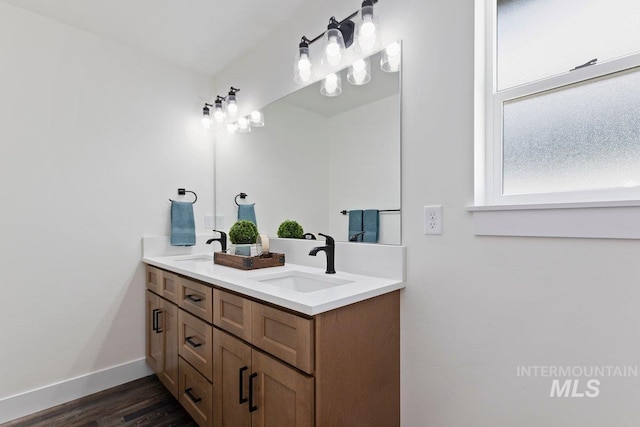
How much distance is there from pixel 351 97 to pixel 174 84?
162 centimetres

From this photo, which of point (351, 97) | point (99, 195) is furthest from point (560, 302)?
point (99, 195)

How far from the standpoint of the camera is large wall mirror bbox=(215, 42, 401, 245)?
1.48 meters

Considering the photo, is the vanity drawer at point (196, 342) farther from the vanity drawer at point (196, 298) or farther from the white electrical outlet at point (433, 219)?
the white electrical outlet at point (433, 219)

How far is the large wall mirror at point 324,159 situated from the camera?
148 cm

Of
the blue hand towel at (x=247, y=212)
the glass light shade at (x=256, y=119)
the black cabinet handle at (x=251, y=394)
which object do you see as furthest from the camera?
the blue hand towel at (x=247, y=212)

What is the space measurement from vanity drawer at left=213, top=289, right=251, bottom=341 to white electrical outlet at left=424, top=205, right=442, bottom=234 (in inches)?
31.3

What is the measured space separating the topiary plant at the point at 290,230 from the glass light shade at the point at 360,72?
89 cm

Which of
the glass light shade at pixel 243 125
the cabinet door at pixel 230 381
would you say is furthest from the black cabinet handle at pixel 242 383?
the glass light shade at pixel 243 125

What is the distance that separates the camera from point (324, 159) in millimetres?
Result: 1805

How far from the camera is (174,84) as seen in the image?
2.50 metres

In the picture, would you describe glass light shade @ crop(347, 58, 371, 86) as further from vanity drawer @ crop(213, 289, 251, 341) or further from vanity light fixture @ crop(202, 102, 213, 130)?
vanity light fixture @ crop(202, 102, 213, 130)

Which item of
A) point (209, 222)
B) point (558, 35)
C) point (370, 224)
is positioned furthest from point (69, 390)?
point (558, 35)

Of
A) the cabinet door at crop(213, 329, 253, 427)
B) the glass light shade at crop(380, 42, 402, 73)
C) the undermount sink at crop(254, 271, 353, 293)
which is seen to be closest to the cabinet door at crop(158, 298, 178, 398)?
the cabinet door at crop(213, 329, 253, 427)
